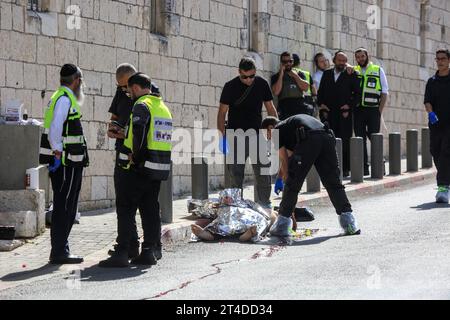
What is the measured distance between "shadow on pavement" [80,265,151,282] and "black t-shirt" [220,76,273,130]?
3.50 meters

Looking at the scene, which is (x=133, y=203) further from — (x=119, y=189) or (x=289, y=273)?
(x=289, y=273)

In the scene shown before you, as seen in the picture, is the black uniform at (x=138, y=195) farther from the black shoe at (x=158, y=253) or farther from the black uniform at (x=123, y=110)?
the black uniform at (x=123, y=110)

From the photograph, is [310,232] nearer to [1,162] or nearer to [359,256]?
[359,256]

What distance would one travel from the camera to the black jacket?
17156 mm

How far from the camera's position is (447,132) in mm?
14203

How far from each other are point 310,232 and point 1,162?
128 inches

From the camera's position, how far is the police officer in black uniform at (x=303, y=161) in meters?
11.1

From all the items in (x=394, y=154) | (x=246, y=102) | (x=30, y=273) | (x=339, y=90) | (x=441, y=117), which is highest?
(x=339, y=90)

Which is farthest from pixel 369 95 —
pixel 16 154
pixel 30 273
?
pixel 30 273

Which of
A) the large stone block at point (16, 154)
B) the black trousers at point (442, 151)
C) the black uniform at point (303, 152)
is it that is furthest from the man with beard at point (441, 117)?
the large stone block at point (16, 154)

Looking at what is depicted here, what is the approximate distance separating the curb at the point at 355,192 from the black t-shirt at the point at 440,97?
1853mm

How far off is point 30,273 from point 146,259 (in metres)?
1.00

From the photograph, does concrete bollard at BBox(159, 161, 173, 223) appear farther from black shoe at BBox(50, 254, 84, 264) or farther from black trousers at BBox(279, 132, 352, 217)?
black shoe at BBox(50, 254, 84, 264)

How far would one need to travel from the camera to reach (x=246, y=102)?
1244 centimetres
